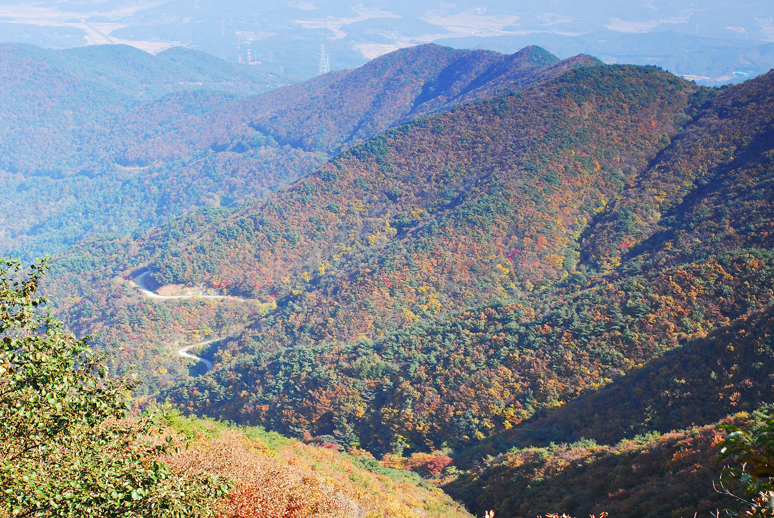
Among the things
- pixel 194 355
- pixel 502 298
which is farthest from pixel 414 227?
pixel 194 355

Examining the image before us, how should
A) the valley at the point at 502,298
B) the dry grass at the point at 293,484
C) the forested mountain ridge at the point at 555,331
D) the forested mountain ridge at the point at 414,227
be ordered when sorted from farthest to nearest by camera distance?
the forested mountain ridge at the point at 414,227 → the forested mountain ridge at the point at 555,331 → the valley at the point at 502,298 → the dry grass at the point at 293,484

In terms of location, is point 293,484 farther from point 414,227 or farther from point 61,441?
point 414,227

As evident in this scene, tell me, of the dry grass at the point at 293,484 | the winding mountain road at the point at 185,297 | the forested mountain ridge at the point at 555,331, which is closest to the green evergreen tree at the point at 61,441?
the dry grass at the point at 293,484

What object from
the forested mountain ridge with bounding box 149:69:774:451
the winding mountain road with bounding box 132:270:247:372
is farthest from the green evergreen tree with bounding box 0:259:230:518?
the winding mountain road with bounding box 132:270:247:372

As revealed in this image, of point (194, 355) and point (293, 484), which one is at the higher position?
point (293, 484)

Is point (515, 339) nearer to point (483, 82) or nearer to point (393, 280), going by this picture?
point (393, 280)

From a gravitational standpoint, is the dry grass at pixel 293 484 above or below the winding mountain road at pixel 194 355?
above

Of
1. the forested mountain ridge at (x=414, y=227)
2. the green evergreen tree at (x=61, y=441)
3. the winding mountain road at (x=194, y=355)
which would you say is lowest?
the winding mountain road at (x=194, y=355)

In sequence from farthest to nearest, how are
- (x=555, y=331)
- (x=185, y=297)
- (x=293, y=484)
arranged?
(x=185, y=297) → (x=555, y=331) → (x=293, y=484)

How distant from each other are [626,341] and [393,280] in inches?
1405

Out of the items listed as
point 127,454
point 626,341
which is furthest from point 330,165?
point 127,454

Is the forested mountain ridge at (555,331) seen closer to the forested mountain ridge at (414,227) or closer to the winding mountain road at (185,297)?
the forested mountain ridge at (414,227)

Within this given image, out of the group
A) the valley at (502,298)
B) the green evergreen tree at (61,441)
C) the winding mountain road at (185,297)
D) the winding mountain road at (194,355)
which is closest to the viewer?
the green evergreen tree at (61,441)

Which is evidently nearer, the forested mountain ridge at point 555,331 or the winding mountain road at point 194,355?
the forested mountain ridge at point 555,331
